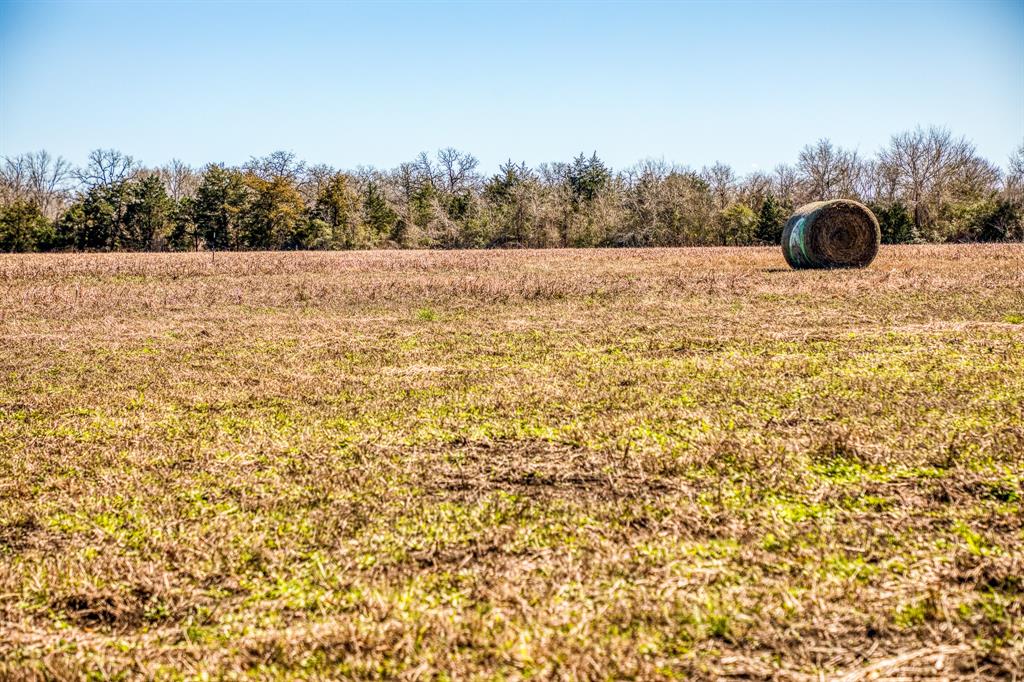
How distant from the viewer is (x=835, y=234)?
826 inches

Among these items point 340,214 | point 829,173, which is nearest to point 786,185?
point 829,173

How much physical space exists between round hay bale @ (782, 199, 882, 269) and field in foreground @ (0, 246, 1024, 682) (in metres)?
12.1

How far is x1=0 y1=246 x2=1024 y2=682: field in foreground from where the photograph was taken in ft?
9.18

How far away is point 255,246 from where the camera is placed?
5753 centimetres

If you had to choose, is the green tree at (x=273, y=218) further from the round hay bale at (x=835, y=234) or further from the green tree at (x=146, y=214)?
the round hay bale at (x=835, y=234)

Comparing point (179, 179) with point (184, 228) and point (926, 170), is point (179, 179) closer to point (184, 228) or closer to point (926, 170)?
point (184, 228)

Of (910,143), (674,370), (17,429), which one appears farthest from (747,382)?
(910,143)

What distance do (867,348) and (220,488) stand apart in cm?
806

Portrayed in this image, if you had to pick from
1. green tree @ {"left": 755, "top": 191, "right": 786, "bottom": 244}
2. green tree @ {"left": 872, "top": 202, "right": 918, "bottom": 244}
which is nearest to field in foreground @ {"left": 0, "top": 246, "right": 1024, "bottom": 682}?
green tree @ {"left": 872, "top": 202, "right": 918, "bottom": 244}

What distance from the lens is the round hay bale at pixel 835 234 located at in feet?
68.3

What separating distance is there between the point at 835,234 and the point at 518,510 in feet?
66.0

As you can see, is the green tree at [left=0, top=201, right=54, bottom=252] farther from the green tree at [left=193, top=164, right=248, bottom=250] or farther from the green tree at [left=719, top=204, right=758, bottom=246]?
the green tree at [left=719, top=204, right=758, bottom=246]

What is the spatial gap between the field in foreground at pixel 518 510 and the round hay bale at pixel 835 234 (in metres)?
12.1

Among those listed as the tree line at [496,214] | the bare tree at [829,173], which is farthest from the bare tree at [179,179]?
the bare tree at [829,173]
